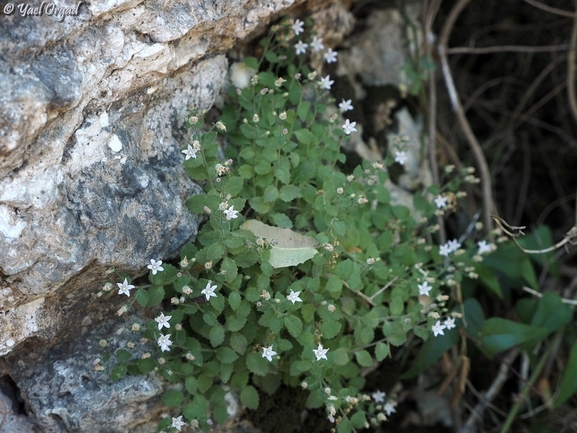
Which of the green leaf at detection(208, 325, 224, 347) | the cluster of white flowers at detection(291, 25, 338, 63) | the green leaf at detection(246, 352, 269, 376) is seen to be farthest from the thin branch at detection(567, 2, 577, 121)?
the green leaf at detection(208, 325, 224, 347)

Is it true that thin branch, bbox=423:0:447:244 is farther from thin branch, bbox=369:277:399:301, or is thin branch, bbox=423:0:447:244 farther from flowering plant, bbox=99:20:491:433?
thin branch, bbox=369:277:399:301

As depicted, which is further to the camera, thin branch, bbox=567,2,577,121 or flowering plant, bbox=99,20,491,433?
thin branch, bbox=567,2,577,121

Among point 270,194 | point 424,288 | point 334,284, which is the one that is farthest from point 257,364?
point 424,288

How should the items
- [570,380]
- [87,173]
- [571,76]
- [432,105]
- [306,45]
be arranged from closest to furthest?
[87,173], [306,45], [570,380], [432,105], [571,76]

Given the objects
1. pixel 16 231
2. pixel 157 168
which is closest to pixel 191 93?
pixel 157 168
